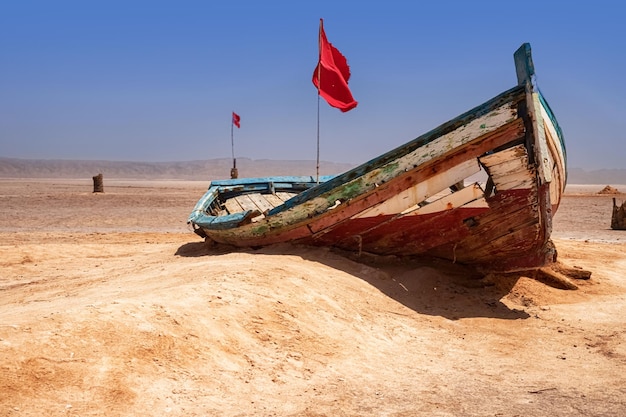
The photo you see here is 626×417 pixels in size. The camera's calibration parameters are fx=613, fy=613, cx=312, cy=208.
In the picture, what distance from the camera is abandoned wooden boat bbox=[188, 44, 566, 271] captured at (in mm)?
5496

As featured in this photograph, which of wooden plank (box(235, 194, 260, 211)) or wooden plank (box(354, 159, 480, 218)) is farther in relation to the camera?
wooden plank (box(235, 194, 260, 211))

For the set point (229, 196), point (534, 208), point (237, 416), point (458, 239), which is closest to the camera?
point (237, 416)

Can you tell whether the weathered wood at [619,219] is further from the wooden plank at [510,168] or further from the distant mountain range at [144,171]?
the distant mountain range at [144,171]

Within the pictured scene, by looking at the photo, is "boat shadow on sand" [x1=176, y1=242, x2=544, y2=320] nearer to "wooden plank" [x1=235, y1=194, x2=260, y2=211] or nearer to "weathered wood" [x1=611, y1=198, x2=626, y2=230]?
"wooden plank" [x1=235, y1=194, x2=260, y2=211]

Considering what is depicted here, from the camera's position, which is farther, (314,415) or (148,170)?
(148,170)

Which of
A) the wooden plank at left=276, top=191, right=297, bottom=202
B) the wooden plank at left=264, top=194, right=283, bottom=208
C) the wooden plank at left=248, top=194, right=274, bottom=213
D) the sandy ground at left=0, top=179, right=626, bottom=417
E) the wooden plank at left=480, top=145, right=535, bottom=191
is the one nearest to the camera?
the sandy ground at left=0, top=179, right=626, bottom=417

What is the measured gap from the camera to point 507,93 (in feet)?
18.3

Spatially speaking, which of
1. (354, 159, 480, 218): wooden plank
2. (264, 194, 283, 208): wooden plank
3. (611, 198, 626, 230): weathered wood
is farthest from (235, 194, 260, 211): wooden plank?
(611, 198, 626, 230): weathered wood

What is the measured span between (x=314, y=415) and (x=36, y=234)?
9964mm

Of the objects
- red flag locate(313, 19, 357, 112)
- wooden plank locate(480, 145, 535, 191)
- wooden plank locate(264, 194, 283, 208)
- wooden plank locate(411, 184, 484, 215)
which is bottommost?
wooden plank locate(264, 194, 283, 208)

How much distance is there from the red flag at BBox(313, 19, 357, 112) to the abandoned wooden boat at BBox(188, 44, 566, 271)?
9.21 feet

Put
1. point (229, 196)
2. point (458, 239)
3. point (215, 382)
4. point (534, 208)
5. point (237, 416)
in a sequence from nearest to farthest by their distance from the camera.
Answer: point (237, 416) < point (215, 382) < point (534, 208) < point (458, 239) < point (229, 196)

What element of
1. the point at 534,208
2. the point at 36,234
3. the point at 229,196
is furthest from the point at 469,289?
the point at 36,234

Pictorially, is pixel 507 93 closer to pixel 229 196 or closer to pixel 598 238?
pixel 229 196
